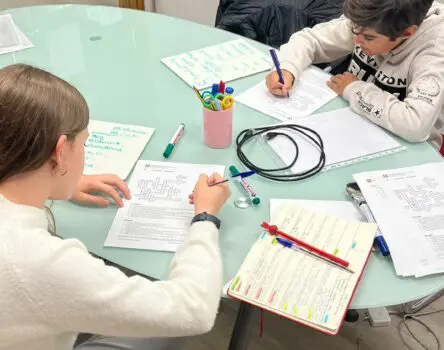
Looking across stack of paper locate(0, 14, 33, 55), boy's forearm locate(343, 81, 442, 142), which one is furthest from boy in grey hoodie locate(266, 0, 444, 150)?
stack of paper locate(0, 14, 33, 55)

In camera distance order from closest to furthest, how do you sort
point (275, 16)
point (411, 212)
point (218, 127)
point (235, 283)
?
point (235, 283) → point (411, 212) → point (218, 127) → point (275, 16)

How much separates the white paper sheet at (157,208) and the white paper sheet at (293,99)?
30 cm

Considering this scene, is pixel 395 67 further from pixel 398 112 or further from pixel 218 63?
pixel 218 63

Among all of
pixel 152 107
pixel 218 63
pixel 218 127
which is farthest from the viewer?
pixel 218 63

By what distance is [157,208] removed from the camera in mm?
1029

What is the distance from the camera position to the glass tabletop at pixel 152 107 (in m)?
0.93

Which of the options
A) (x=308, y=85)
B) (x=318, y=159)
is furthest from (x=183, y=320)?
(x=308, y=85)

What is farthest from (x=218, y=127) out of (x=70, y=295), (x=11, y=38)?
(x=11, y=38)

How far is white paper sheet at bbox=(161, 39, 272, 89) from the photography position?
1484 millimetres

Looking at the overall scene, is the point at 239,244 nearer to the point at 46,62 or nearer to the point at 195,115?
the point at 195,115

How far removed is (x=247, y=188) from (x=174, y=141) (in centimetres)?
24

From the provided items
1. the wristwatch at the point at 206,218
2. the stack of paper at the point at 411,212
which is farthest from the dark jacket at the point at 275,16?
the wristwatch at the point at 206,218

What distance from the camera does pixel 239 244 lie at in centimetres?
96

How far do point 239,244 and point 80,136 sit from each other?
0.37 metres
